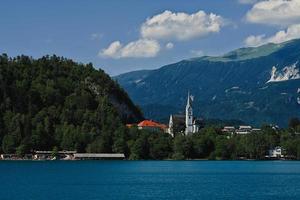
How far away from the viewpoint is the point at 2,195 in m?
79.2

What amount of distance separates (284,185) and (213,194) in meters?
18.8

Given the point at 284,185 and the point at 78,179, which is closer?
the point at 284,185

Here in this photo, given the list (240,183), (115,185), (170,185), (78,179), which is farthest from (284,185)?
(78,179)

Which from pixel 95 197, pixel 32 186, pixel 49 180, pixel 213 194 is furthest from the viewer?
pixel 49 180

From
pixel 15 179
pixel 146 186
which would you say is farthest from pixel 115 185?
pixel 15 179

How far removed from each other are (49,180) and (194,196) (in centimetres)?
3275

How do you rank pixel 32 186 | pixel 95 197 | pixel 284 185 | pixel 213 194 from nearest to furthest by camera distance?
pixel 95 197
pixel 213 194
pixel 32 186
pixel 284 185

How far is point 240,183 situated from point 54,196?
113ft

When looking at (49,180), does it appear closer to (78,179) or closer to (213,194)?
(78,179)

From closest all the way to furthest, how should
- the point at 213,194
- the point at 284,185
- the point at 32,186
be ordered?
the point at 213,194
the point at 32,186
the point at 284,185

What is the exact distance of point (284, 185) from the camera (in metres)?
99.5

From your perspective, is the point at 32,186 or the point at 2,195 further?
the point at 32,186

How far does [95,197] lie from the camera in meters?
78.1

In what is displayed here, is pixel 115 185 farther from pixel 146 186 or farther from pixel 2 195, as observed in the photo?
pixel 2 195
